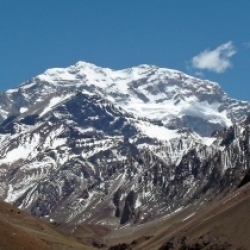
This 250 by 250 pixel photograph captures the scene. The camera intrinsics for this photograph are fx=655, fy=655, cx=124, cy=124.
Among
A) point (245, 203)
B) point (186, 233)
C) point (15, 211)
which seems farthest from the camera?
point (186, 233)

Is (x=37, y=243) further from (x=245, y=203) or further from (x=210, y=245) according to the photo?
(x=245, y=203)

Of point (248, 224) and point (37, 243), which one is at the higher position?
point (248, 224)

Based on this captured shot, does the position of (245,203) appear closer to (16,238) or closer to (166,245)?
(166,245)

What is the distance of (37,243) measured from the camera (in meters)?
67.7

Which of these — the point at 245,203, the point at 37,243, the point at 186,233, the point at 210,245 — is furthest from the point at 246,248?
the point at 37,243

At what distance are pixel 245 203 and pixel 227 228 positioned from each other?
56.4ft

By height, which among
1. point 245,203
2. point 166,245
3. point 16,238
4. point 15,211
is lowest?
point 16,238

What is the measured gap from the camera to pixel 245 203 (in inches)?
6944

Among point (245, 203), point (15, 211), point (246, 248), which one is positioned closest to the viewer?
point (15, 211)

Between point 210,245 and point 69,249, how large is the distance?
68743mm

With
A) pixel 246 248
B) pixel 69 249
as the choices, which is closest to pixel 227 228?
pixel 246 248

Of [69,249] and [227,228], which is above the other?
[227,228]

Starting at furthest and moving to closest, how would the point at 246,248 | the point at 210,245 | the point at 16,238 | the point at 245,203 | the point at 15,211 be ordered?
the point at 245,203 → the point at 210,245 → the point at 246,248 → the point at 15,211 → the point at 16,238

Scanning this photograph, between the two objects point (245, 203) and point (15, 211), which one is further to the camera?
point (245, 203)
